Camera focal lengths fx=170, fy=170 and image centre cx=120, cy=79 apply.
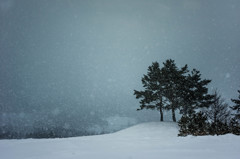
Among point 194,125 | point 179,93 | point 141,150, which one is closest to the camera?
point 141,150

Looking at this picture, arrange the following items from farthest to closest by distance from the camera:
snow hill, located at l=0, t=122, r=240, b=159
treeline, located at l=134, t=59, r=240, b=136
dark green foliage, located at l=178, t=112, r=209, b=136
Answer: treeline, located at l=134, t=59, r=240, b=136, dark green foliage, located at l=178, t=112, r=209, b=136, snow hill, located at l=0, t=122, r=240, b=159

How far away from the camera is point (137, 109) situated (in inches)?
1249

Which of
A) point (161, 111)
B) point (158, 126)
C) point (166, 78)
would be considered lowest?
point (158, 126)

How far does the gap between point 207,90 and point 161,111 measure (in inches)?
358

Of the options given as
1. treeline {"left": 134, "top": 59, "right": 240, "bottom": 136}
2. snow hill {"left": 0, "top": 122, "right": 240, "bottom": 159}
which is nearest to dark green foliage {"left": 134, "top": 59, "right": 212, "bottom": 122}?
treeline {"left": 134, "top": 59, "right": 240, "bottom": 136}

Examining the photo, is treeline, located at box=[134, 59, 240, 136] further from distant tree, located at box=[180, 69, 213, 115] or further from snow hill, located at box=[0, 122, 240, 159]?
snow hill, located at box=[0, 122, 240, 159]

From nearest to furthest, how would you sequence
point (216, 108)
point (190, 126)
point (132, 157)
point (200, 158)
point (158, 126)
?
point (200, 158), point (132, 157), point (190, 126), point (158, 126), point (216, 108)

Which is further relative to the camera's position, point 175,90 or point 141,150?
Answer: point 175,90

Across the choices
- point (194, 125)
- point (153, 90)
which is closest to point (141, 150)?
point (194, 125)

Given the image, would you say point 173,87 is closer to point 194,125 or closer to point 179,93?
point 179,93

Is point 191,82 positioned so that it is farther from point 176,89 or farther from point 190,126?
point 190,126

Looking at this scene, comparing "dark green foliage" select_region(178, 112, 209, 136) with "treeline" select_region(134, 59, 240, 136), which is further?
"treeline" select_region(134, 59, 240, 136)

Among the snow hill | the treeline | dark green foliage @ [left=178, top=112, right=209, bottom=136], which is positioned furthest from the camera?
the treeline

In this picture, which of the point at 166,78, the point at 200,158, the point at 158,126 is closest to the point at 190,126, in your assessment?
the point at 158,126
